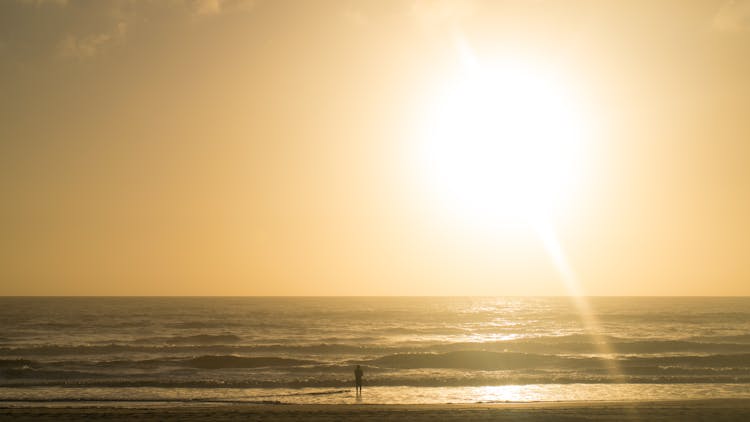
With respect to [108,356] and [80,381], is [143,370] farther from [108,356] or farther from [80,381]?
[108,356]

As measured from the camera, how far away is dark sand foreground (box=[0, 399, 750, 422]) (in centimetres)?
1890

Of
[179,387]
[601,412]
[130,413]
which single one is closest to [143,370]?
[179,387]

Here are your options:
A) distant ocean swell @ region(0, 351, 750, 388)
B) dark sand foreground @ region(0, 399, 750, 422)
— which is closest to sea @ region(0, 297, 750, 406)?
distant ocean swell @ region(0, 351, 750, 388)

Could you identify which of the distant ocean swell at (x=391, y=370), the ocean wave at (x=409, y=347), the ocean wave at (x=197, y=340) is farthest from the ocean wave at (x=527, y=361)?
the ocean wave at (x=197, y=340)

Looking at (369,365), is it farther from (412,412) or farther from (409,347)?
(412,412)

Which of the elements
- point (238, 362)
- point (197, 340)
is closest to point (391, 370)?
point (238, 362)

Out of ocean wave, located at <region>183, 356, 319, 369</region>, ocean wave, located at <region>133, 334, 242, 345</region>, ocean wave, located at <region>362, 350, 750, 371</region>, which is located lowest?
ocean wave, located at <region>362, 350, 750, 371</region>

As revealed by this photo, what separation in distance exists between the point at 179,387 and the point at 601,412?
760 inches

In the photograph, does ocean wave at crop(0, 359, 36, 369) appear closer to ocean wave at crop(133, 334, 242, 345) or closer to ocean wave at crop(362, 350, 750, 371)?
ocean wave at crop(133, 334, 242, 345)

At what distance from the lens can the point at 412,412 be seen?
19.9 metres

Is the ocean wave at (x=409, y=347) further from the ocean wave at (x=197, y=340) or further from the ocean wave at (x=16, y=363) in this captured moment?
the ocean wave at (x=16, y=363)

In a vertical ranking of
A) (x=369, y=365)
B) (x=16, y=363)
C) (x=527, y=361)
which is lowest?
(x=527, y=361)

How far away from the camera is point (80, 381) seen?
31.6 m

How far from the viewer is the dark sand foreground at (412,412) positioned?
1890 centimetres
